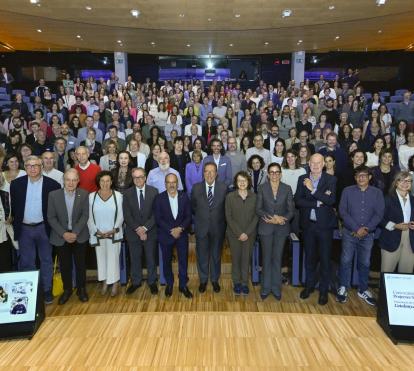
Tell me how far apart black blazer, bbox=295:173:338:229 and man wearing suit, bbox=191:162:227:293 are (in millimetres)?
831

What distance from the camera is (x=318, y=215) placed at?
13.1ft

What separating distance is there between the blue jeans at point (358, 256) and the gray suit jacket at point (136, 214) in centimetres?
202

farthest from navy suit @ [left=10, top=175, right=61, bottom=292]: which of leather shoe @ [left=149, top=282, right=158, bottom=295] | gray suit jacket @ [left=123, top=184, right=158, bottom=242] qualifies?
leather shoe @ [left=149, top=282, right=158, bottom=295]

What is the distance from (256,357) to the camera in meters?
2.87

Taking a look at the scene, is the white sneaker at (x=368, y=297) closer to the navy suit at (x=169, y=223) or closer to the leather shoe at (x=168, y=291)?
the navy suit at (x=169, y=223)

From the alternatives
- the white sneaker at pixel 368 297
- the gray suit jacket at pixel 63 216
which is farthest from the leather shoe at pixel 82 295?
the white sneaker at pixel 368 297

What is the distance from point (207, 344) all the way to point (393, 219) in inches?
88.2

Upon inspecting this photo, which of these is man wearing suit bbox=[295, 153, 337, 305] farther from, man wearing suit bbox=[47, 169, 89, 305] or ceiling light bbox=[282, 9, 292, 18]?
ceiling light bbox=[282, 9, 292, 18]

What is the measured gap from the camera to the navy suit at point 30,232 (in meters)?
3.94

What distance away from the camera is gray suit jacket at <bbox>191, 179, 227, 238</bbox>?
13.8 ft

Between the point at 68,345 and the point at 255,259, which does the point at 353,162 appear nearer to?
the point at 255,259

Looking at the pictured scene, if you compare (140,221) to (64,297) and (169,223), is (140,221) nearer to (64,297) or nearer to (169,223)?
(169,223)

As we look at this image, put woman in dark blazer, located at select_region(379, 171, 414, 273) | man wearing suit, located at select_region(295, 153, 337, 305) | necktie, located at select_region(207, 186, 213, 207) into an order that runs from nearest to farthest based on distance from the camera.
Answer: woman in dark blazer, located at select_region(379, 171, 414, 273) → man wearing suit, located at select_region(295, 153, 337, 305) → necktie, located at select_region(207, 186, 213, 207)

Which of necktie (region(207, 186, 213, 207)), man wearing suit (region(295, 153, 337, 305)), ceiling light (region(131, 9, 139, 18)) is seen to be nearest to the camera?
man wearing suit (region(295, 153, 337, 305))
